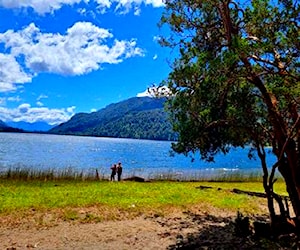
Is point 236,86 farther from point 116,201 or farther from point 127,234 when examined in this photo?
point 116,201

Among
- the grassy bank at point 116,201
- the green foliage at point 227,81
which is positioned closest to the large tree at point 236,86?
the green foliage at point 227,81

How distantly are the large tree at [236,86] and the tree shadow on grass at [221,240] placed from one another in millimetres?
1138

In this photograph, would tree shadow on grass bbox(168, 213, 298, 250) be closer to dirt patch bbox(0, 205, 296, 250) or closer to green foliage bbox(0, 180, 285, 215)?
dirt patch bbox(0, 205, 296, 250)

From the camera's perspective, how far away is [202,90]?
43.6ft

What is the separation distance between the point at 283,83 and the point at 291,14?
2.80m

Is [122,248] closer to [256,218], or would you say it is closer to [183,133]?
[183,133]

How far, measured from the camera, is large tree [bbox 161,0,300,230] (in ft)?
38.0

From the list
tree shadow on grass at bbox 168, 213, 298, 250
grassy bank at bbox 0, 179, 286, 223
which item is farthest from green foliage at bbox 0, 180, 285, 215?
tree shadow on grass at bbox 168, 213, 298, 250

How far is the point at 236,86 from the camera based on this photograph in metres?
14.8

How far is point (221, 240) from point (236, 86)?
5884 millimetres

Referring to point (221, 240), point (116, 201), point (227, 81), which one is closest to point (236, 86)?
point (227, 81)

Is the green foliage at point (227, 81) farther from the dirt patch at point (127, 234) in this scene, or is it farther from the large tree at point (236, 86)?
the dirt patch at point (127, 234)

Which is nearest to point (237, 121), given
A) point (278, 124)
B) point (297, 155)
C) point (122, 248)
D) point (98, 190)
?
point (278, 124)

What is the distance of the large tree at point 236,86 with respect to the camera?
11587mm
